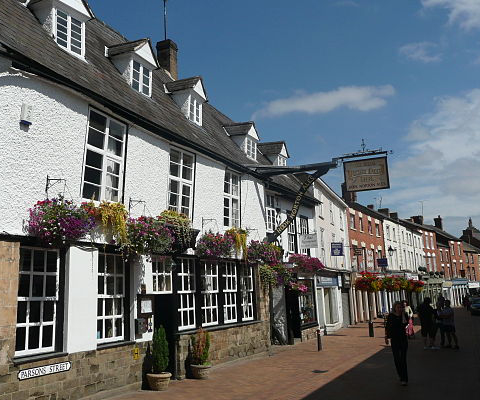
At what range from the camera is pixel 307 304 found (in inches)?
933

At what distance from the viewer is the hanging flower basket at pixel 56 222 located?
855 centimetres

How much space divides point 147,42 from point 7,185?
720 cm

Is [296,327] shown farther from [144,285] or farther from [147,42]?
[147,42]

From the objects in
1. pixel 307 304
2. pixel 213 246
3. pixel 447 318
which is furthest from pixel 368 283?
pixel 213 246

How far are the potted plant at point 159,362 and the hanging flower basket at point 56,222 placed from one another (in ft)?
11.4

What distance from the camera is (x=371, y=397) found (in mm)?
9328

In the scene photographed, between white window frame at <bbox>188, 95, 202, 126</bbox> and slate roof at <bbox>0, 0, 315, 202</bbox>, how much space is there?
12.8 inches

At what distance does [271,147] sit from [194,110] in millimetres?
8678

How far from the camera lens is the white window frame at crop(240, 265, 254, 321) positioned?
16.3 m

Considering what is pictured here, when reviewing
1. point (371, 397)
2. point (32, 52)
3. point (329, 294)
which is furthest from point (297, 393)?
point (329, 294)

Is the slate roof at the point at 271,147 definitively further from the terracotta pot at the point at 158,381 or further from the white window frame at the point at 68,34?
the terracotta pot at the point at 158,381

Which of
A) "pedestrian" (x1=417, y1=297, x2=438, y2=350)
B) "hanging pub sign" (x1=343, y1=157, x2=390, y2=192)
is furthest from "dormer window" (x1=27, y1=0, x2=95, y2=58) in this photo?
"pedestrian" (x1=417, y1=297, x2=438, y2=350)

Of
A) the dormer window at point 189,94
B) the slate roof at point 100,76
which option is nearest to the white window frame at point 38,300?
the slate roof at point 100,76

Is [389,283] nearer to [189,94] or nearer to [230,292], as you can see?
[230,292]
